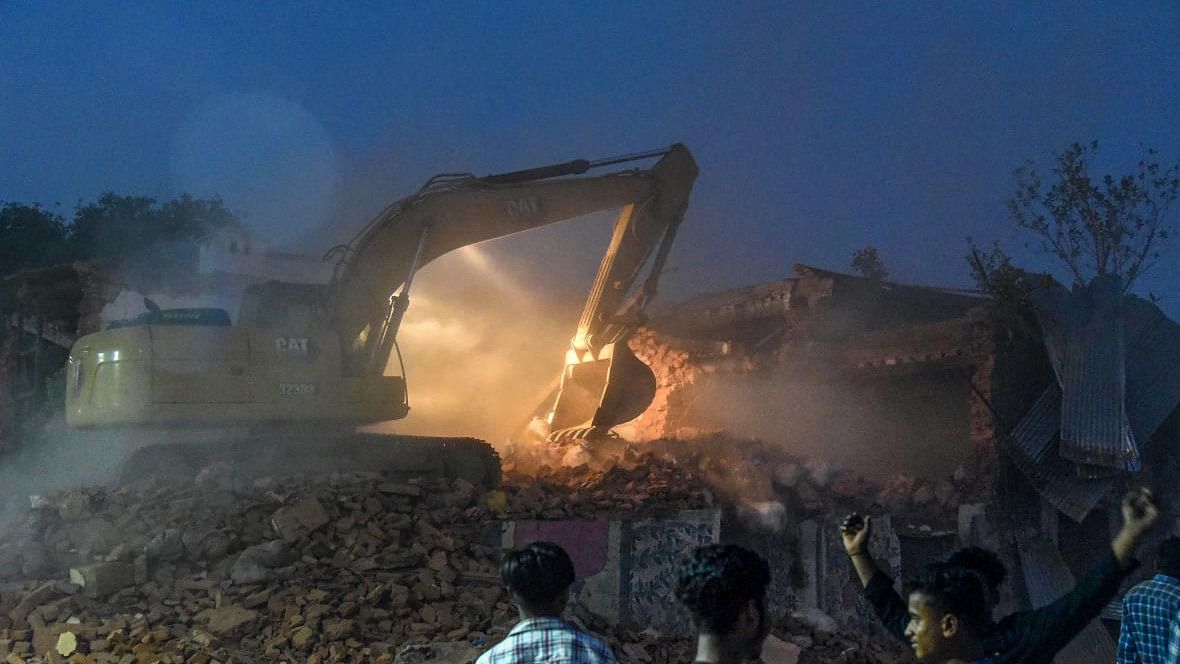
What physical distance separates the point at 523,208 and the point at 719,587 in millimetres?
10741

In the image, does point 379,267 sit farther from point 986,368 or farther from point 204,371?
point 986,368

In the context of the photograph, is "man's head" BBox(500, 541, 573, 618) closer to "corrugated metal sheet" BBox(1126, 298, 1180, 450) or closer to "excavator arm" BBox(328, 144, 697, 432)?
"excavator arm" BBox(328, 144, 697, 432)

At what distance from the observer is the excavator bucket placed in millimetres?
12891

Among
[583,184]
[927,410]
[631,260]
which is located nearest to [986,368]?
[927,410]

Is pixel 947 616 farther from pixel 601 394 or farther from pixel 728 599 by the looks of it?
pixel 601 394

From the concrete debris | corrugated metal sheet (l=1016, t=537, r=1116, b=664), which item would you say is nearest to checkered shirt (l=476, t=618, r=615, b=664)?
the concrete debris

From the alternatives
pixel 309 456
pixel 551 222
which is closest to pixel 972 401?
pixel 551 222

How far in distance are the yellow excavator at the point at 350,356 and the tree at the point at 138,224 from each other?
63.1 ft

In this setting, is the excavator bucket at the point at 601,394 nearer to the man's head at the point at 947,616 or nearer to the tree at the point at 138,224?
the man's head at the point at 947,616

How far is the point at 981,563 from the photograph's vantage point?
340 centimetres

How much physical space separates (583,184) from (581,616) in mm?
6189

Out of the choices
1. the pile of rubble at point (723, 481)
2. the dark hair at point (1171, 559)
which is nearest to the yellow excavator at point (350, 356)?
the pile of rubble at point (723, 481)

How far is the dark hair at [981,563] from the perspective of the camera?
336 cm

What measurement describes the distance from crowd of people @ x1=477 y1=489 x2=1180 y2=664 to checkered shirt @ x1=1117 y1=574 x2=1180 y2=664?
128 millimetres
